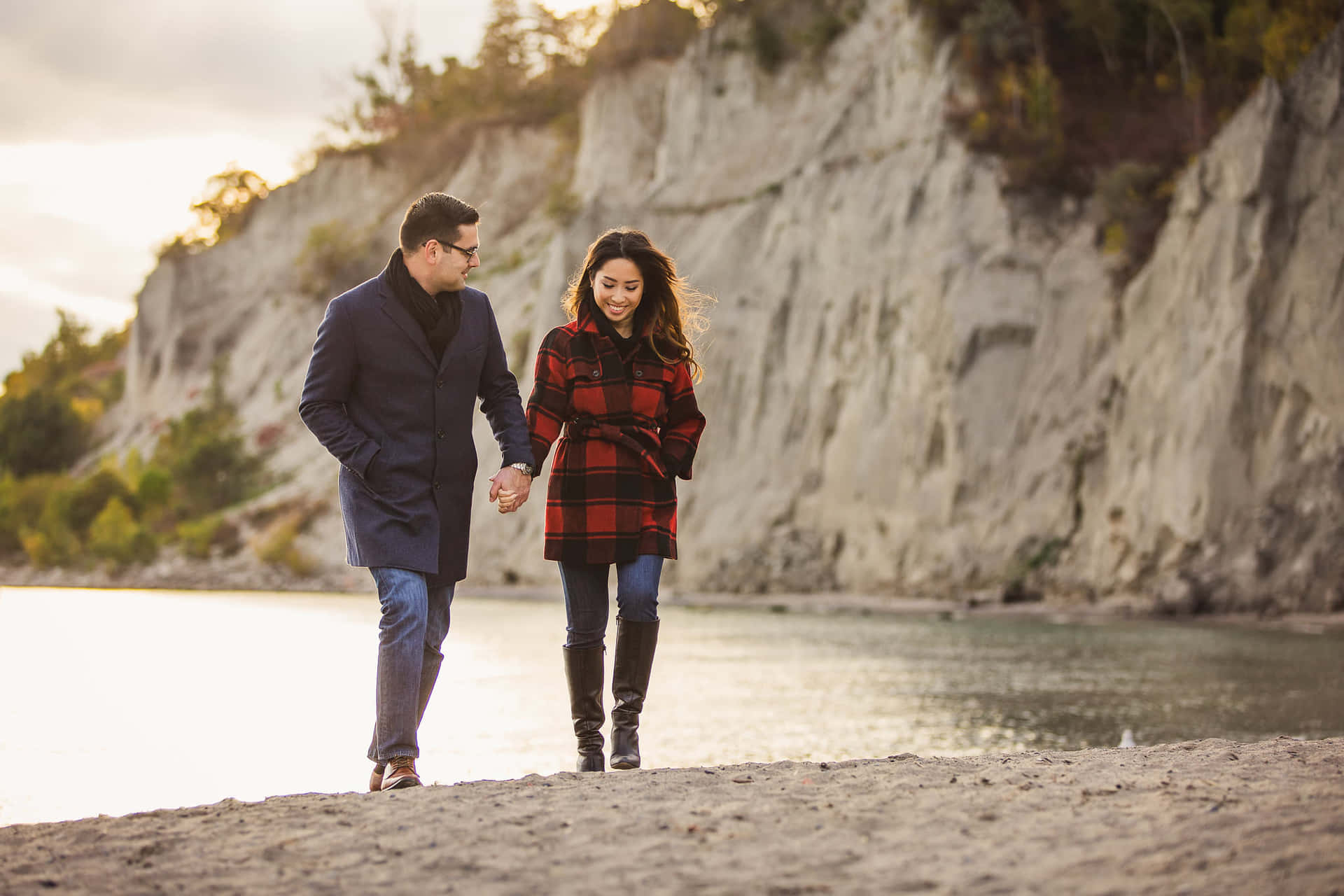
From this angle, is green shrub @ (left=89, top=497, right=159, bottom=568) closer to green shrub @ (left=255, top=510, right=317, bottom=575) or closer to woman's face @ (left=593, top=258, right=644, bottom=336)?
green shrub @ (left=255, top=510, right=317, bottom=575)

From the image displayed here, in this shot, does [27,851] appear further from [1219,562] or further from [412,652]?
[1219,562]

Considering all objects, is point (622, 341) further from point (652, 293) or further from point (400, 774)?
point (400, 774)

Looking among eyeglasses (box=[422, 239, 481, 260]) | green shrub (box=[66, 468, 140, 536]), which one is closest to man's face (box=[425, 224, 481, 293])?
eyeglasses (box=[422, 239, 481, 260])

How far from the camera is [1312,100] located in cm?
2691

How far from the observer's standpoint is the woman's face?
5.31 m

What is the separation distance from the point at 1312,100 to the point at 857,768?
88.1ft

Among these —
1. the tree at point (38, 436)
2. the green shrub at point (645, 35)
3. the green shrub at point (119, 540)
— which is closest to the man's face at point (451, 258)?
the green shrub at point (645, 35)

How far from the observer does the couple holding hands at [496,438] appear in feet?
15.6

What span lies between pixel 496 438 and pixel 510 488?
0.26 meters

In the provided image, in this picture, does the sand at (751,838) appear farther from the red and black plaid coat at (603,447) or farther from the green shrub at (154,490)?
the green shrub at (154,490)

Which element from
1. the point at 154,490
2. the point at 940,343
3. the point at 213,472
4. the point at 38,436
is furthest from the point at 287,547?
the point at 38,436

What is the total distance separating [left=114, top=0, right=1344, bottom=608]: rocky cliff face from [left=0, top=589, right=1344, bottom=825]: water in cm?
426

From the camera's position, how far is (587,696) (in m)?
5.24

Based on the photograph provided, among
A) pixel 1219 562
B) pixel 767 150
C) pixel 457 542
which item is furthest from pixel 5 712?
pixel 767 150
